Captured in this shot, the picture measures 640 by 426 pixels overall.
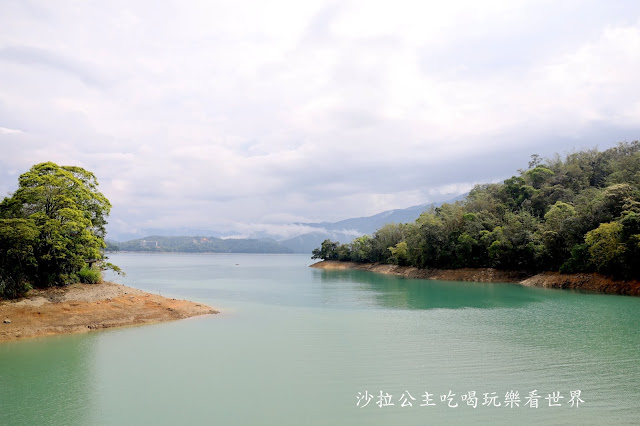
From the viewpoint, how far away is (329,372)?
39.4ft

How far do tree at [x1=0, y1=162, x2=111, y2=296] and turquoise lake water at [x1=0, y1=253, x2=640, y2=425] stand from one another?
17.3ft

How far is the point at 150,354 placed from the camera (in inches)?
563

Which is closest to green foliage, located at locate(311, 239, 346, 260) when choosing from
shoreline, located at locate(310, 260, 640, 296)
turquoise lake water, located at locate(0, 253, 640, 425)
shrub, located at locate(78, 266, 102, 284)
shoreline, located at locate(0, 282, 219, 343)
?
shoreline, located at locate(310, 260, 640, 296)

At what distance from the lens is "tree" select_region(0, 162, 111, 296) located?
1906cm

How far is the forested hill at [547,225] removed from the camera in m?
33.4

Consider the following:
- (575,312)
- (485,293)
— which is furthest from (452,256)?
(575,312)

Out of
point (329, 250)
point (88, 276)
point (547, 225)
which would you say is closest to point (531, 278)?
point (547, 225)

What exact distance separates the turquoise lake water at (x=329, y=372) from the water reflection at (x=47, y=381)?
0.05m

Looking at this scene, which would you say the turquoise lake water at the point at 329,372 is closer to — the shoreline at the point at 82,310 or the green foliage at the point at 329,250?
the shoreline at the point at 82,310

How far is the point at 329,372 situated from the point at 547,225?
4014 cm

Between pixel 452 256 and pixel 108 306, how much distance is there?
4492cm

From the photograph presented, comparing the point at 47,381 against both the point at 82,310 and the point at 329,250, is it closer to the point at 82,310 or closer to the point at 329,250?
the point at 82,310

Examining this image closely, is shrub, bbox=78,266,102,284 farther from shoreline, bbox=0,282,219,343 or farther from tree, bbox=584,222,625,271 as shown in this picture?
tree, bbox=584,222,625,271

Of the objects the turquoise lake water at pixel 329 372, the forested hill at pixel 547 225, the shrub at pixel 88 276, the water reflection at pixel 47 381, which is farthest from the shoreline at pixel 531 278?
the shrub at pixel 88 276
